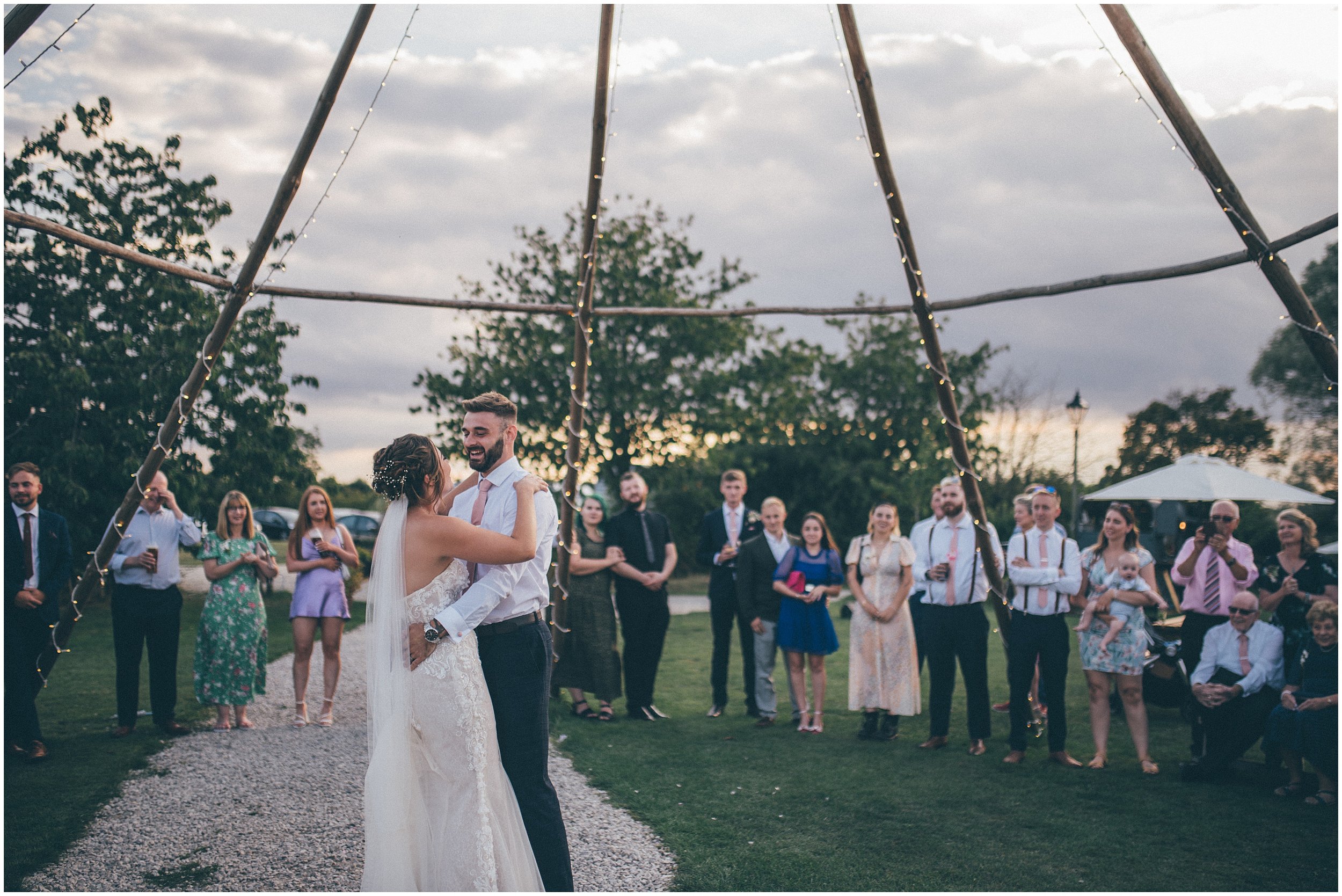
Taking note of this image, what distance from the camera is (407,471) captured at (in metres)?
3.64

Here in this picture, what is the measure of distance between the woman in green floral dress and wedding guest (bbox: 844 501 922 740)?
15.5ft

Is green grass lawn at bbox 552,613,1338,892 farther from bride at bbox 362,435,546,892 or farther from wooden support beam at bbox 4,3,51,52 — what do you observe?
wooden support beam at bbox 4,3,51,52

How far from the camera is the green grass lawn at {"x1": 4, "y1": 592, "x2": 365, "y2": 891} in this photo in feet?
15.1

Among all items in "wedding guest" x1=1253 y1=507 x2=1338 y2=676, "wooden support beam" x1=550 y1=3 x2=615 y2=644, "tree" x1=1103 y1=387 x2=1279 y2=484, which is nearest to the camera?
"wedding guest" x1=1253 y1=507 x2=1338 y2=676

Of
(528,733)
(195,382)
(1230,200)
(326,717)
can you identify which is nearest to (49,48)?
(195,382)

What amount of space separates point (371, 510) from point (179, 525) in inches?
1178

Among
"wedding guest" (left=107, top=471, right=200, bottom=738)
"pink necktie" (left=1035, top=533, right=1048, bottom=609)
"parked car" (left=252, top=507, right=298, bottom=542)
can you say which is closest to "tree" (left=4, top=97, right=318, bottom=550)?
"wedding guest" (left=107, top=471, right=200, bottom=738)

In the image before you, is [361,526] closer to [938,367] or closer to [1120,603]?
[938,367]

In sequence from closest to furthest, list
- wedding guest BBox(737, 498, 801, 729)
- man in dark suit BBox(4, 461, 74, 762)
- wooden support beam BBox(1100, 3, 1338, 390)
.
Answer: wooden support beam BBox(1100, 3, 1338, 390)
man in dark suit BBox(4, 461, 74, 762)
wedding guest BBox(737, 498, 801, 729)

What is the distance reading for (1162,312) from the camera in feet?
75.1

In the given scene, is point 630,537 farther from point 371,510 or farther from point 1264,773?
point 371,510

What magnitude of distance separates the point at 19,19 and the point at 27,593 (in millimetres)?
3722

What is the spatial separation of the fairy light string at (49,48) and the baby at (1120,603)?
7045mm

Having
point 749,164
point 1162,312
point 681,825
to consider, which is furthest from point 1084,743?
point 1162,312
